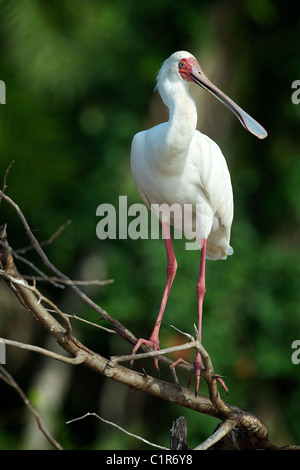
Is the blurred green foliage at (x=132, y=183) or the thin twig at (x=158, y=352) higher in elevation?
the blurred green foliage at (x=132, y=183)

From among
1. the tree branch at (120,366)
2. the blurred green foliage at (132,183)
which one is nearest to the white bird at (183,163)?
the tree branch at (120,366)

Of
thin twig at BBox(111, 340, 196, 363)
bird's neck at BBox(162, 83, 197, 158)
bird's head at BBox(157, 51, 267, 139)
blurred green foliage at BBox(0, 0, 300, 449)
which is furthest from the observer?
blurred green foliage at BBox(0, 0, 300, 449)

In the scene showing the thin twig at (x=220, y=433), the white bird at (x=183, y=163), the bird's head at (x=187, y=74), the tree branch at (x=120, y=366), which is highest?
the bird's head at (x=187, y=74)

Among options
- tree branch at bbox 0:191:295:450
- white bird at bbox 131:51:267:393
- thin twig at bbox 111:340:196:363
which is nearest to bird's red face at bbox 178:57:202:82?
white bird at bbox 131:51:267:393

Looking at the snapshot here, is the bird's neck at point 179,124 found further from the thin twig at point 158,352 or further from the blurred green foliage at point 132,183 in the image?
the blurred green foliage at point 132,183

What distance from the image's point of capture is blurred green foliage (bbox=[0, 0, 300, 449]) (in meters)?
6.66

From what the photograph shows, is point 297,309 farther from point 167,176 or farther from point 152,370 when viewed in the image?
point 167,176

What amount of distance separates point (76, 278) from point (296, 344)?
2128 mm

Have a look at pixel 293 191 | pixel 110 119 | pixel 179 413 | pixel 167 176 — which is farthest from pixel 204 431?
pixel 167 176

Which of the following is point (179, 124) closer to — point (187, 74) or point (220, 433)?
point (187, 74)

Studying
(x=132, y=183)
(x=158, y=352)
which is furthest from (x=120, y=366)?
(x=132, y=183)

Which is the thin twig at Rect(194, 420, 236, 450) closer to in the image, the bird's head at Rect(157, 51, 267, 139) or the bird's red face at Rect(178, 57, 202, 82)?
the bird's head at Rect(157, 51, 267, 139)

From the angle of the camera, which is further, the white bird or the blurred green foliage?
the blurred green foliage

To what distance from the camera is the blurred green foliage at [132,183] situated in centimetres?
666
